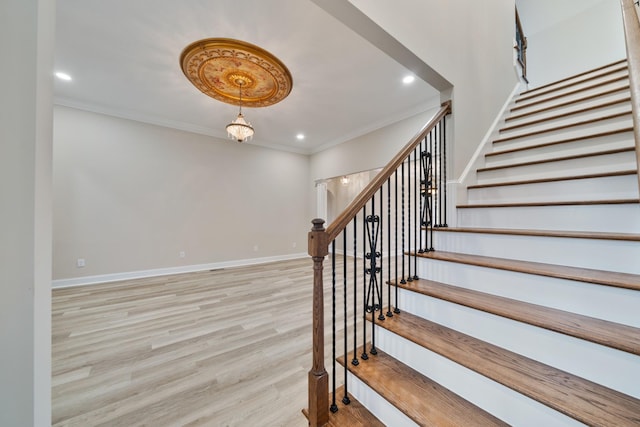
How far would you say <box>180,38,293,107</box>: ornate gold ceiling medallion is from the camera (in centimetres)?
247

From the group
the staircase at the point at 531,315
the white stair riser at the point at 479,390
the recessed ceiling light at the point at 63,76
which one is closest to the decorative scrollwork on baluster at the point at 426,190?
the staircase at the point at 531,315

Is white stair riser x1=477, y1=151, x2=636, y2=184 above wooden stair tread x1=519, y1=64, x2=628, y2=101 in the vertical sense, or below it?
below

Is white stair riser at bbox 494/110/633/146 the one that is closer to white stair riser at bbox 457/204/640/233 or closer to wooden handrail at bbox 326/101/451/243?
white stair riser at bbox 457/204/640/233

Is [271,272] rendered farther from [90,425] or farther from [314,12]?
[314,12]

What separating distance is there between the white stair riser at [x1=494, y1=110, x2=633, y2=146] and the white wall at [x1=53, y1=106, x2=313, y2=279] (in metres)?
4.73

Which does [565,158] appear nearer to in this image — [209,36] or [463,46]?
[463,46]

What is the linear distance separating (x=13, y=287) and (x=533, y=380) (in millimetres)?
2004

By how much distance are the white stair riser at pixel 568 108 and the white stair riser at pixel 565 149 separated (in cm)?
65

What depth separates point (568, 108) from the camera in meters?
2.49

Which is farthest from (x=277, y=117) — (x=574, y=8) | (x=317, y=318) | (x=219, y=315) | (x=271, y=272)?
(x=574, y=8)

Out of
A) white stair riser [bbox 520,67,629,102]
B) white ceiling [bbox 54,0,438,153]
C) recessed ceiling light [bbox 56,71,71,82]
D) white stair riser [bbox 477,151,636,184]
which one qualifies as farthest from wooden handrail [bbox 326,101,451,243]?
recessed ceiling light [bbox 56,71,71,82]

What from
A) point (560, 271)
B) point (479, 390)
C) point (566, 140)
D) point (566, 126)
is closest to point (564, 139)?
point (566, 140)

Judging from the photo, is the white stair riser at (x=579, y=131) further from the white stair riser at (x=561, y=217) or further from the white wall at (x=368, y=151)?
the white wall at (x=368, y=151)

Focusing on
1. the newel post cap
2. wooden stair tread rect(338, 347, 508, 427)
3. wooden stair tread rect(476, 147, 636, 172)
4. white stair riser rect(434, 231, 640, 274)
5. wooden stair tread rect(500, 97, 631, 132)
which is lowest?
wooden stair tread rect(338, 347, 508, 427)
